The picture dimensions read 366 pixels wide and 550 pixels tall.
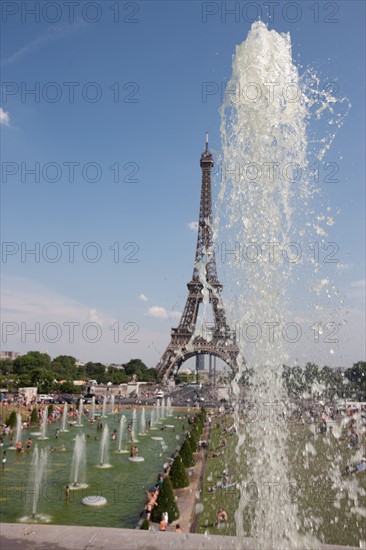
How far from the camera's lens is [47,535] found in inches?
456

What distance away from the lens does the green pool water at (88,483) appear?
16.6m

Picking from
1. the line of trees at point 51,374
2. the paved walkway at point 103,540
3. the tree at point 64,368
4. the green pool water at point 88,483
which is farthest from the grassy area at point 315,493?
the tree at point 64,368

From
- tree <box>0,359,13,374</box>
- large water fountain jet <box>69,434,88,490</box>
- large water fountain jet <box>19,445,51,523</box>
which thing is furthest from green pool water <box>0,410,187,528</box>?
tree <box>0,359,13,374</box>

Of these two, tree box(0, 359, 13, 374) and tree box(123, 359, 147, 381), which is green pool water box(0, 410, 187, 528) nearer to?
tree box(0, 359, 13, 374)

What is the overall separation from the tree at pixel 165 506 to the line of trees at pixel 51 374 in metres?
54.3

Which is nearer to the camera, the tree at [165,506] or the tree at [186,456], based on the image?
the tree at [165,506]

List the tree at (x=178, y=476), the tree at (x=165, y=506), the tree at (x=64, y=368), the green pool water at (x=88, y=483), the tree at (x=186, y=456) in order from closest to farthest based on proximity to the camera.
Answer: the tree at (x=165, y=506) < the green pool water at (x=88, y=483) < the tree at (x=178, y=476) < the tree at (x=186, y=456) < the tree at (x=64, y=368)

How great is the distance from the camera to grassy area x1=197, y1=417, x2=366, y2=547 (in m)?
14.8

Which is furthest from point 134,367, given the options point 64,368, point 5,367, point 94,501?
Answer: point 94,501

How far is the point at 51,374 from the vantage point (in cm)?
6950

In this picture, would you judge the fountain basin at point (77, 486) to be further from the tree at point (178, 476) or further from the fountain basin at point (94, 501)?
the tree at point (178, 476)

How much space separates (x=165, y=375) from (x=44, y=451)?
51981mm

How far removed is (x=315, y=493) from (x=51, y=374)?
56.8 meters

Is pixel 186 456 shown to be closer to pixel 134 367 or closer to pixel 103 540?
pixel 103 540
